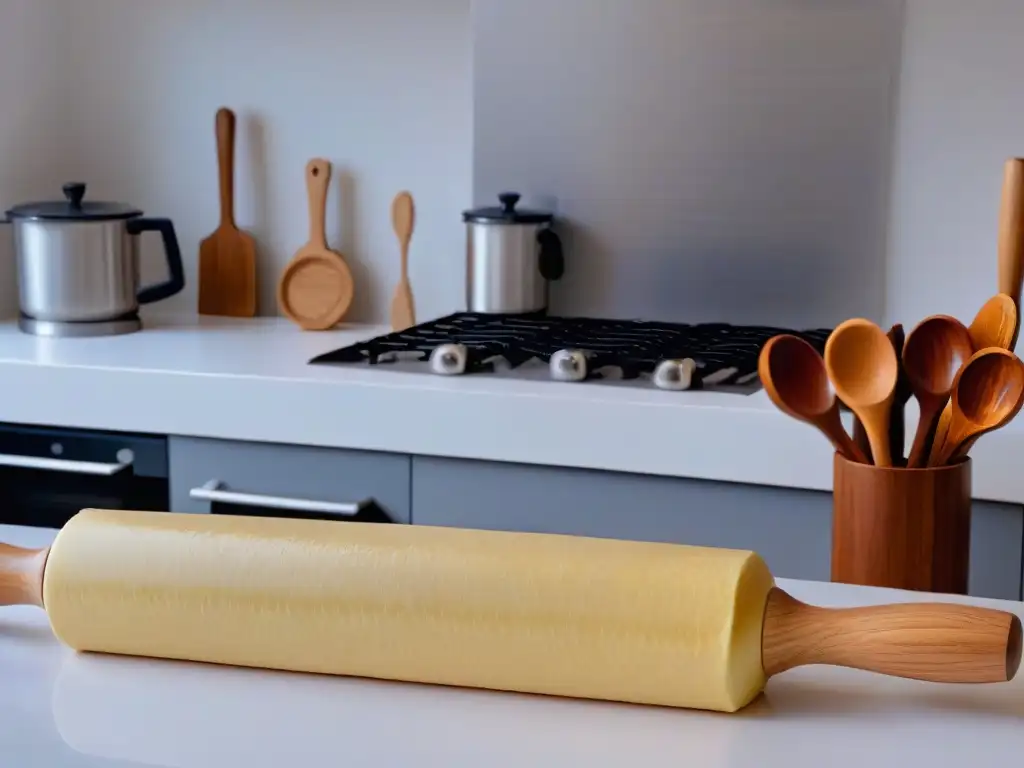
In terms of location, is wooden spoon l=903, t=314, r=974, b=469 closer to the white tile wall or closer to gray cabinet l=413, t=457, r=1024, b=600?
gray cabinet l=413, t=457, r=1024, b=600

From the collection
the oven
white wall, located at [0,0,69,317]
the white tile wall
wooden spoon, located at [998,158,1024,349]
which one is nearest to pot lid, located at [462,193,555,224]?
the white tile wall

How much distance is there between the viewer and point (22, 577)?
87 cm

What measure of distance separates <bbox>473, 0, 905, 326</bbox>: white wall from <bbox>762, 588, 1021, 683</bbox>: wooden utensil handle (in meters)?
1.68

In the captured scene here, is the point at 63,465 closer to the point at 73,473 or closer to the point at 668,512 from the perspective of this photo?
the point at 73,473

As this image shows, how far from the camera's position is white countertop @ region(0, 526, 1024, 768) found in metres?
0.69

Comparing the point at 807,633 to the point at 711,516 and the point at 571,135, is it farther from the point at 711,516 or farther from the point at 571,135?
the point at 571,135

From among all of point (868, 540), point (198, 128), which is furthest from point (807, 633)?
point (198, 128)

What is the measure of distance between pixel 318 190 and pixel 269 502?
2.40ft

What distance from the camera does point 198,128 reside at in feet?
9.15

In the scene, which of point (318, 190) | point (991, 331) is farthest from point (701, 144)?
point (991, 331)

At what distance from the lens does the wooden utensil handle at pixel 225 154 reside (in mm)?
2703

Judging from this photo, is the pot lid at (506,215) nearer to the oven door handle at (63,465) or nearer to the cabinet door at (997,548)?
the oven door handle at (63,465)

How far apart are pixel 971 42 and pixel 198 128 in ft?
4.70

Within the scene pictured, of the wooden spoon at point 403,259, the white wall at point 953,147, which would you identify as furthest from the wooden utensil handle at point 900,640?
the wooden spoon at point 403,259
